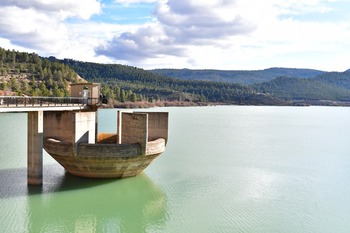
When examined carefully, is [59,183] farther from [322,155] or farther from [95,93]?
[322,155]

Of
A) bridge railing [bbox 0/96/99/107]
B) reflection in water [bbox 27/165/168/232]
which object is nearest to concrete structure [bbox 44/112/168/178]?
reflection in water [bbox 27/165/168/232]

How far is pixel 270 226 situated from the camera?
17.1 m

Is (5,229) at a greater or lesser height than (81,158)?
lesser

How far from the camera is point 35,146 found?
20312mm

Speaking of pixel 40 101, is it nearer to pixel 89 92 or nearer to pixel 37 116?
pixel 37 116

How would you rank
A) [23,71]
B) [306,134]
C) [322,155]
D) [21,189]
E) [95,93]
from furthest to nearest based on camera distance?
[23,71] → [306,134] → [322,155] → [95,93] → [21,189]

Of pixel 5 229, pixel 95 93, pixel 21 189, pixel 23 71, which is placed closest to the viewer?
pixel 5 229

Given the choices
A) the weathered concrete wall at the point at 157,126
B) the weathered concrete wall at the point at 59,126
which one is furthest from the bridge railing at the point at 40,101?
the weathered concrete wall at the point at 157,126

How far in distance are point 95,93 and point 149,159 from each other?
21.6 ft

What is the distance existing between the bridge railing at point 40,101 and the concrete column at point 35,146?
0.79 m

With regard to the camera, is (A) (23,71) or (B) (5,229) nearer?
(B) (5,229)

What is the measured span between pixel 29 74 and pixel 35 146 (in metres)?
101

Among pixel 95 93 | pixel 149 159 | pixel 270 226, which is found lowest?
pixel 270 226

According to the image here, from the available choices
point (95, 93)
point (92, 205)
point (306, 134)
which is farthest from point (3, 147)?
point (306, 134)
